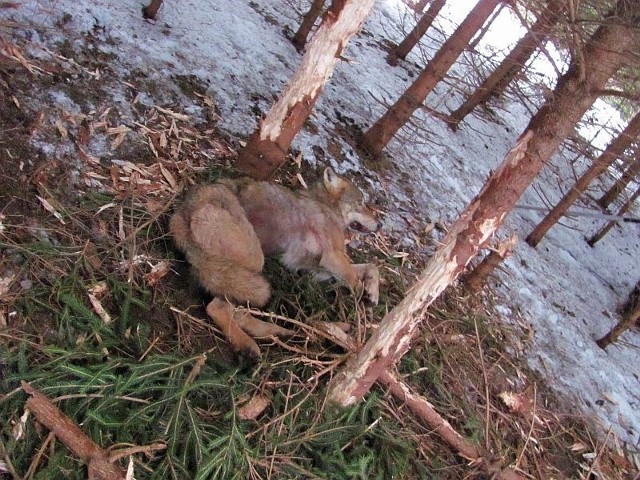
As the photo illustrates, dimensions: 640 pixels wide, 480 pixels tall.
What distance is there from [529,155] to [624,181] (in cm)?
796

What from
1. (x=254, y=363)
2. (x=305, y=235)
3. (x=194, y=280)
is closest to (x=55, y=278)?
(x=194, y=280)

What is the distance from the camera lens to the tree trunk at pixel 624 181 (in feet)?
29.0

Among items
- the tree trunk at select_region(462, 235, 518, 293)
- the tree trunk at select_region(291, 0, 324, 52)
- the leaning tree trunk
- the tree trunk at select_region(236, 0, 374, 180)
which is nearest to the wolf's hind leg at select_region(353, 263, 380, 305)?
the tree trunk at select_region(236, 0, 374, 180)

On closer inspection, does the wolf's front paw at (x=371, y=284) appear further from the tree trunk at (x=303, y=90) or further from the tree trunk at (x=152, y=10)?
the tree trunk at (x=152, y=10)

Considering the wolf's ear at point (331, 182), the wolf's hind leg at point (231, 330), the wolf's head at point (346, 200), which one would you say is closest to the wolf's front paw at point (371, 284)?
the wolf's head at point (346, 200)

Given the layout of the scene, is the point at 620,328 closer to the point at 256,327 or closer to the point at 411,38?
the point at 256,327

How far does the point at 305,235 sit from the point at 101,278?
2.10 metres

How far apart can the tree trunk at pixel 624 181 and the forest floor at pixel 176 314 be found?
2931mm

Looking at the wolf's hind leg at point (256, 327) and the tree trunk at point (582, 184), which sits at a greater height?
the tree trunk at point (582, 184)

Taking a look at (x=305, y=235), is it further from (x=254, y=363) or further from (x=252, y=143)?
(x=254, y=363)

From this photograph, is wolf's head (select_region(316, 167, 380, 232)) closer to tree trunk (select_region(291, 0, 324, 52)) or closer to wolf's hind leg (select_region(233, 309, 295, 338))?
wolf's hind leg (select_region(233, 309, 295, 338))

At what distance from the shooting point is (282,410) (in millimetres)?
4371

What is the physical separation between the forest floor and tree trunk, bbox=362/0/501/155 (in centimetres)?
69

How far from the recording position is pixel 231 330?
467cm
